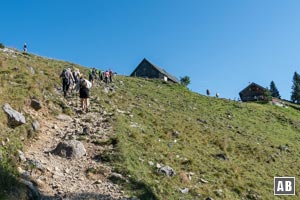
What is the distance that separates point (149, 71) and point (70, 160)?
3127 inches

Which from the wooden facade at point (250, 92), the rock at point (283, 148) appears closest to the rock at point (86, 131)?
the rock at point (283, 148)

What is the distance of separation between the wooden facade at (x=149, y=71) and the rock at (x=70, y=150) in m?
75.7

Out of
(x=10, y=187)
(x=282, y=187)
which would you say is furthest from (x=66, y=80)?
(x=282, y=187)

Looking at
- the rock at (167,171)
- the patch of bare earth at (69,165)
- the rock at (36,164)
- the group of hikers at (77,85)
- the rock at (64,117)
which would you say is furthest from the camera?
the group of hikers at (77,85)

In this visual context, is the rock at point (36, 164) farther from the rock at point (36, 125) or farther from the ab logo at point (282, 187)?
the ab logo at point (282, 187)

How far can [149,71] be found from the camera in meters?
95.8

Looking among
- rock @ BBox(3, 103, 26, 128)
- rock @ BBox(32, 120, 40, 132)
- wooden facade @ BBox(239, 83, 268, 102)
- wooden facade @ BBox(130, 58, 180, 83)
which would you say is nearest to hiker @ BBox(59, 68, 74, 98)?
rock @ BBox(32, 120, 40, 132)

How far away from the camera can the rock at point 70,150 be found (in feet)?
56.7

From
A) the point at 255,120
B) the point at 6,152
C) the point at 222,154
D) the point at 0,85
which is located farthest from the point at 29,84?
the point at 255,120

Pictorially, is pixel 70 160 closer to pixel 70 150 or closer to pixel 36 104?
pixel 70 150

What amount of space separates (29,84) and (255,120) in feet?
102

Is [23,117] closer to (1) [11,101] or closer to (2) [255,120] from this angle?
(1) [11,101]

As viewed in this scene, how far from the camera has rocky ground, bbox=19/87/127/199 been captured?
14.6m

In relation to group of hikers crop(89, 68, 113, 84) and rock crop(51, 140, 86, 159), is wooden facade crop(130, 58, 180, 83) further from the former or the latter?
rock crop(51, 140, 86, 159)
